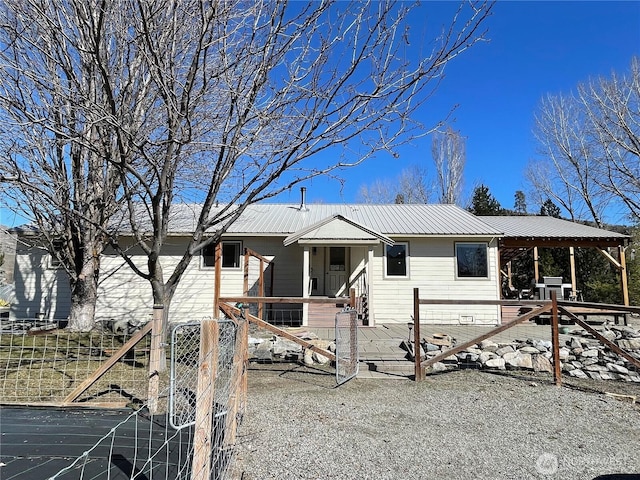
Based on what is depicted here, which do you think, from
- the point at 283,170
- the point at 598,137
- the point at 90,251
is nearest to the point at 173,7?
the point at 283,170

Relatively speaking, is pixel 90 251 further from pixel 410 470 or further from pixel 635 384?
pixel 635 384

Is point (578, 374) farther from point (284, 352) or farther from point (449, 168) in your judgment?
point (449, 168)

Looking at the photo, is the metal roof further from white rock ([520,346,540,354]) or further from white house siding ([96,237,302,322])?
white rock ([520,346,540,354])

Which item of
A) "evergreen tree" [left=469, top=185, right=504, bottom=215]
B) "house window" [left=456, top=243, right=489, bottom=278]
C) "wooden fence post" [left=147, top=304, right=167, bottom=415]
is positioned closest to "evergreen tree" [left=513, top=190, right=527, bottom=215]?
"evergreen tree" [left=469, top=185, right=504, bottom=215]

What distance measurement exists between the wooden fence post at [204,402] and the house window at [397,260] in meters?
10.6

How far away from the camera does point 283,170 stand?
4918 millimetres

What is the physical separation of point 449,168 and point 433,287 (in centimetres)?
1883

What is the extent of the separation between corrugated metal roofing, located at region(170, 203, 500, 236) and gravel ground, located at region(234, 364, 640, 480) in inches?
276

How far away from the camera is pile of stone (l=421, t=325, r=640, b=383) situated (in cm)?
659

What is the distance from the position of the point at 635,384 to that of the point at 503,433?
3719 millimetres

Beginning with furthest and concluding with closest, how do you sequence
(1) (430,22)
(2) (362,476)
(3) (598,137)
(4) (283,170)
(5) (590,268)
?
(3) (598,137), (5) (590,268), (4) (283,170), (1) (430,22), (2) (362,476)

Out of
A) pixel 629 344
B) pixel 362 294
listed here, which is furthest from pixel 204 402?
pixel 362 294

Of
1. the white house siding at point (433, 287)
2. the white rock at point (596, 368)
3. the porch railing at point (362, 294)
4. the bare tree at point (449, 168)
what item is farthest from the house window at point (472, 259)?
the bare tree at point (449, 168)

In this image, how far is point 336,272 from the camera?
45.4ft
